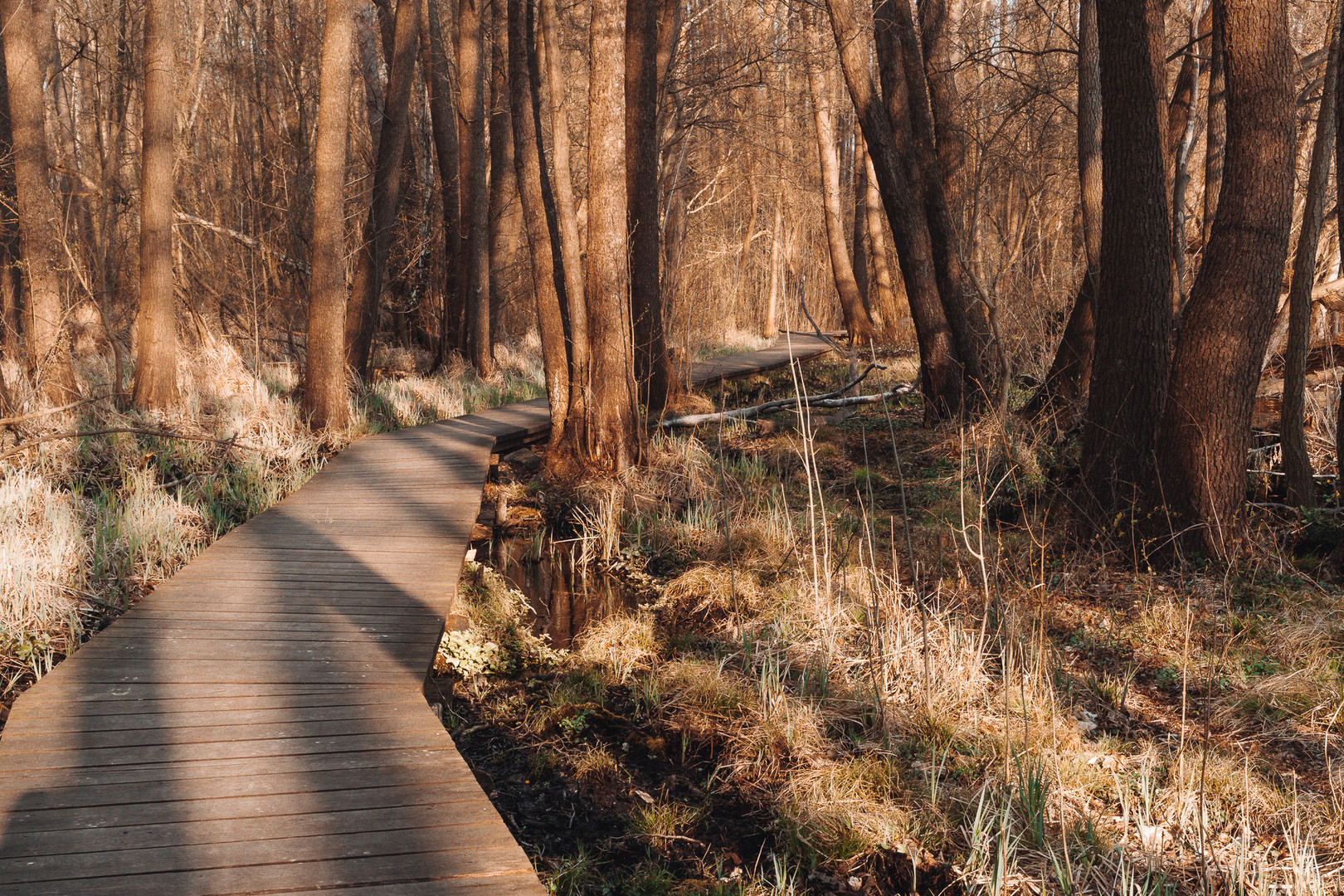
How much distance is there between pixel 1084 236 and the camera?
325 inches

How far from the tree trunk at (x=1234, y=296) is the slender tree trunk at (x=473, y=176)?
31.9 feet

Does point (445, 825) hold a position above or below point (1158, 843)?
above

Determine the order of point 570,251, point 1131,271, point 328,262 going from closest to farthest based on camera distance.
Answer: point 1131,271
point 570,251
point 328,262

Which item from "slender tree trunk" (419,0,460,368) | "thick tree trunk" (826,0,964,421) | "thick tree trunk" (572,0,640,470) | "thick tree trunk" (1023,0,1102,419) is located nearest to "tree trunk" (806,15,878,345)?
"slender tree trunk" (419,0,460,368)

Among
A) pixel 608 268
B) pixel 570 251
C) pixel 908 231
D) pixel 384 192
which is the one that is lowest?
pixel 608 268

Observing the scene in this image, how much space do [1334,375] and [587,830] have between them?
6372mm

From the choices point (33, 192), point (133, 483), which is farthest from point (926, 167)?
point (33, 192)

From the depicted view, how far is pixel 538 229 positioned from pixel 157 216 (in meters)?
3.39

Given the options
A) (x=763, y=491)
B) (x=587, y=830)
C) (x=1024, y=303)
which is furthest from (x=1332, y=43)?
(x=587, y=830)

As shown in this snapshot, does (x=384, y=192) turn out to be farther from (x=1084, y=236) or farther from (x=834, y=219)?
(x=834, y=219)

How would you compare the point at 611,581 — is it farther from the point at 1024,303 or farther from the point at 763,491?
the point at 1024,303

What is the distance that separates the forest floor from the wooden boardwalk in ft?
2.08

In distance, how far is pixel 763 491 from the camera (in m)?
7.78

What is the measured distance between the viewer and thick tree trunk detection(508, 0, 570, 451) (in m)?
8.56
